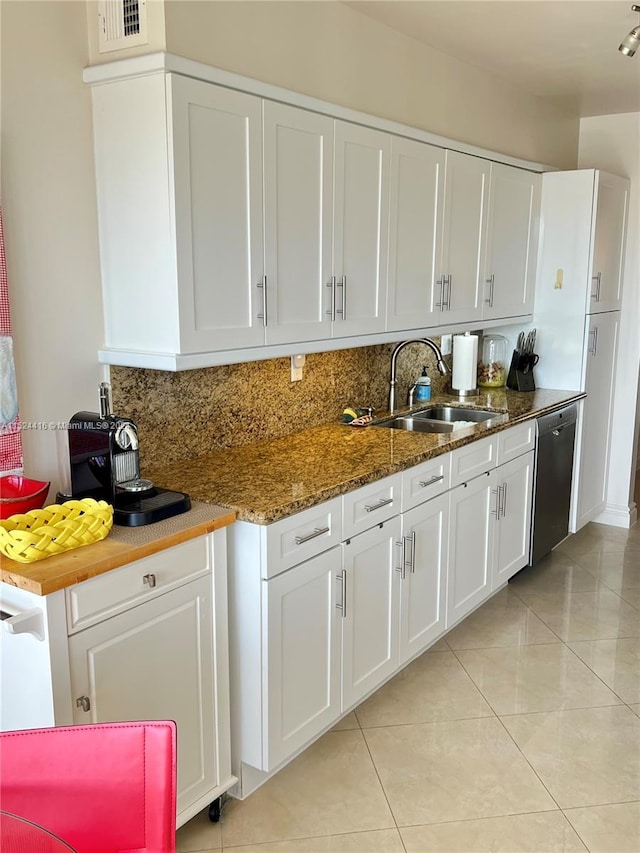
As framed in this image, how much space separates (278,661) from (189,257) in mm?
1230

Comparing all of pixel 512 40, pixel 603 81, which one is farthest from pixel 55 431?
pixel 603 81

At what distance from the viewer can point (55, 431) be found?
2.23 metres

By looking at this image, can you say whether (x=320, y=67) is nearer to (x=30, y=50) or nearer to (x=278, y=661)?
(x=30, y=50)

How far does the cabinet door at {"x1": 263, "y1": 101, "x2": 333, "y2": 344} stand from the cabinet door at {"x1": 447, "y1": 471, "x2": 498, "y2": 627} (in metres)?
1.04

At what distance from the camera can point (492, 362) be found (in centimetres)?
458

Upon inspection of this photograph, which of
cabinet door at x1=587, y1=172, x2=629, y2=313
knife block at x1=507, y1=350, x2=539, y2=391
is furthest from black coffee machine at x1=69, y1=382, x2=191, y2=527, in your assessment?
cabinet door at x1=587, y1=172, x2=629, y2=313

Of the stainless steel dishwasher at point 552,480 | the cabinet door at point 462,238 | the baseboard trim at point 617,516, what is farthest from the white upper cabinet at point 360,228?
the baseboard trim at point 617,516

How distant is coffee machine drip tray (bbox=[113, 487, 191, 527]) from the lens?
6.73ft

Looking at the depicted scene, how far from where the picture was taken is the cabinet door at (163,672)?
6.07 feet

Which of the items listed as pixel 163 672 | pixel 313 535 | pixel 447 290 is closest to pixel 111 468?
pixel 163 672

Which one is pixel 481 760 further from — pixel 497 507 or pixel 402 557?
pixel 497 507

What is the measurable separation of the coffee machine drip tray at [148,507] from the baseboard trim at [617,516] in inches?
144

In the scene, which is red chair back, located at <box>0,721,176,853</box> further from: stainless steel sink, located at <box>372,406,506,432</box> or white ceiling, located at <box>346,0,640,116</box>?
white ceiling, located at <box>346,0,640,116</box>

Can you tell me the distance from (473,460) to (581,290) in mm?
1584
